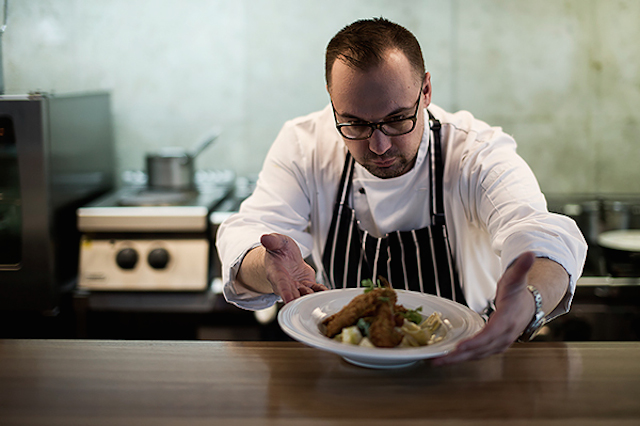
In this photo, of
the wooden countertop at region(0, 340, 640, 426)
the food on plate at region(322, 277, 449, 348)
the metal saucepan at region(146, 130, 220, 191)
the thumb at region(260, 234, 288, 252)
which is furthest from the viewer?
the metal saucepan at region(146, 130, 220, 191)

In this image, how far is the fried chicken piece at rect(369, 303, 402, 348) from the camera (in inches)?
38.2

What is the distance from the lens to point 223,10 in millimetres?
2893

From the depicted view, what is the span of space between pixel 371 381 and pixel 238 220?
0.78 meters

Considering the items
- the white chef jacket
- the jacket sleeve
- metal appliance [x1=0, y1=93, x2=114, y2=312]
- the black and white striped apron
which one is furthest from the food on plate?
metal appliance [x1=0, y1=93, x2=114, y2=312]

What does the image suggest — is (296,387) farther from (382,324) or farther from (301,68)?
(301,68)

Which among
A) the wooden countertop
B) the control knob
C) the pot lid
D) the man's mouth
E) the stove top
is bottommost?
the control knob

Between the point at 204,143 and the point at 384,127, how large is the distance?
1597mm

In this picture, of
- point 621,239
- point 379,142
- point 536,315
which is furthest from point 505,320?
→ point 621,239

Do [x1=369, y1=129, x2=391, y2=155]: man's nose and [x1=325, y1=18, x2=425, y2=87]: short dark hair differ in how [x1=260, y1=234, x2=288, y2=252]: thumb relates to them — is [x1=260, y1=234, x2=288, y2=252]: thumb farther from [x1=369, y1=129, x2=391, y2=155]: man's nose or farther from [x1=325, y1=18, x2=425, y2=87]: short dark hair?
[x1=325, y1=18, x2=425, y2=87]: short dark hair

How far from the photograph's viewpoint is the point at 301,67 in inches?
116

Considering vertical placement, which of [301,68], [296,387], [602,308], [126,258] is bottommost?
[602,308]

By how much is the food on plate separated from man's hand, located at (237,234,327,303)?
0.55ft

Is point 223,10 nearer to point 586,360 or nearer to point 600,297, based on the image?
point 600,297

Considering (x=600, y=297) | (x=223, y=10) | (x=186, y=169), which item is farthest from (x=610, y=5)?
(x=186, y=169)
